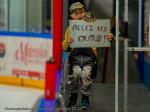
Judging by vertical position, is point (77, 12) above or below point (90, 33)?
above

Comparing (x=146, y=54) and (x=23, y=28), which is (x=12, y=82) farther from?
(x=23, y=28)

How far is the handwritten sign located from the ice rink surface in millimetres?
1048

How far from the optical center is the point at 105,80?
12.2 m

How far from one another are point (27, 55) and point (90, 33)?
1050 millimetres

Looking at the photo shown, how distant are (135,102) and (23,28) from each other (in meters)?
4.30

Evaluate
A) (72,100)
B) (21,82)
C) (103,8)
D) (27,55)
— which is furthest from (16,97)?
(103,8)

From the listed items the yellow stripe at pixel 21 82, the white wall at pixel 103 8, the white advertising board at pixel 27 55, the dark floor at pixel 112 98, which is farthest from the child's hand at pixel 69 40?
the white wall at pixel 103 8

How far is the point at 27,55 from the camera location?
25.2ft

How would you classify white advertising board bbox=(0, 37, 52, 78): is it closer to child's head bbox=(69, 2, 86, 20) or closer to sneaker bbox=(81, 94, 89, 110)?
child's head bbox=(69, 2, 86, 20)

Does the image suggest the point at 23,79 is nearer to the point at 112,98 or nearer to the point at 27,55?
the point at 27,55

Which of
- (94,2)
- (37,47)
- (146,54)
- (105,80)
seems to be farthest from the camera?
(94,2)

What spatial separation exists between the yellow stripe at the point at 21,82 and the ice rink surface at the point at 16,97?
7 centimetres

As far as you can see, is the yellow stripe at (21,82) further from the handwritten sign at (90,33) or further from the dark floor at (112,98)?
the dark floor at (112,98)

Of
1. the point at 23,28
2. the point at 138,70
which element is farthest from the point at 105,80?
the point at 23,28
